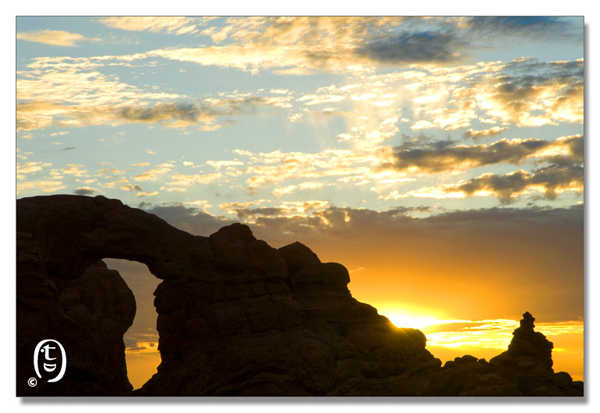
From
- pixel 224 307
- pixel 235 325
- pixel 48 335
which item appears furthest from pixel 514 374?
pixel 48 335

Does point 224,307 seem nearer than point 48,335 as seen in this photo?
No

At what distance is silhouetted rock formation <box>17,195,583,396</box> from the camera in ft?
164

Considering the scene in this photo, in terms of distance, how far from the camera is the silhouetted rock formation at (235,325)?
164 feet

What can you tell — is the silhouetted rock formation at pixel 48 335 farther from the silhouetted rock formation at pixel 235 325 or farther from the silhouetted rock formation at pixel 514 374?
the silhouetted rock formation at pixel 514 374

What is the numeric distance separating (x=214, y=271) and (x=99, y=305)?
15461 millimetres

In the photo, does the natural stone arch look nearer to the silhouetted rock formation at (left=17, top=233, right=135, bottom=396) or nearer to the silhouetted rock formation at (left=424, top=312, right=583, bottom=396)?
the silhouetted rock formation at (left=424, top=312, right=583, bottom=396)

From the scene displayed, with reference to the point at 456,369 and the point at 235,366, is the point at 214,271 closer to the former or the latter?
the point at 235,366

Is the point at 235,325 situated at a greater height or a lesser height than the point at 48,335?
greater

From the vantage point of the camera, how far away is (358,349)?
181 ft

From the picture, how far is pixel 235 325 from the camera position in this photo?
177ft

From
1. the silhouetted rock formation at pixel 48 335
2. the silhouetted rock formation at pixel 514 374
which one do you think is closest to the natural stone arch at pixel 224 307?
the silhouetted rock formation at pixel 514 374

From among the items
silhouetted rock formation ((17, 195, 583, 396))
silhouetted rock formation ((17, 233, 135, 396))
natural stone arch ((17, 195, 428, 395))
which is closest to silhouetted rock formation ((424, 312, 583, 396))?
silhouetted rock formation ((17, 195, 583, 396))

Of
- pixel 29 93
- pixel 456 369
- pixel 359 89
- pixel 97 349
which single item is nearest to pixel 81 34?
pixel 29 93

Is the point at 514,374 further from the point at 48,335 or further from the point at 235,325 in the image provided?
the point at 48,335
